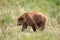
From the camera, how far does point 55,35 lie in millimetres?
10250

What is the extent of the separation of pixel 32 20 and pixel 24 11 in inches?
88.7

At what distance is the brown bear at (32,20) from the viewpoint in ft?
35.8

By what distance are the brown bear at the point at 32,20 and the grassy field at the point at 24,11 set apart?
240 mm

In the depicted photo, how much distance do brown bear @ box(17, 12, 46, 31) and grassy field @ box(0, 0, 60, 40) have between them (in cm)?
24

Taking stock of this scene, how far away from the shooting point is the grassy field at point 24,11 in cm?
985

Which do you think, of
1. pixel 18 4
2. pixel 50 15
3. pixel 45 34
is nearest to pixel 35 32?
pixel 45 34

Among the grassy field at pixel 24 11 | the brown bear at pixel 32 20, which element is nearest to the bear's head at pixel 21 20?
the brown bear at pixel 32 20

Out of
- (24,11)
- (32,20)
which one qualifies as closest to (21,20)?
(32,20)

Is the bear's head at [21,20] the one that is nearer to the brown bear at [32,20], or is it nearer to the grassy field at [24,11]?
the brown bear at [32,20]

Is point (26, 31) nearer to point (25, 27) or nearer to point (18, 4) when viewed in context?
point (25, 27)

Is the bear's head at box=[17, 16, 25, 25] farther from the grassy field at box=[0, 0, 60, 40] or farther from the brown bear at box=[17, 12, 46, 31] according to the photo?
the grassy field at box=[0, 0, 60, 40]

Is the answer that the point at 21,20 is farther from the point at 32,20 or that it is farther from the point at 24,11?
the point at 24,11

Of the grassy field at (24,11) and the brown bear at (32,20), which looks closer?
the grassy field at (24,11)

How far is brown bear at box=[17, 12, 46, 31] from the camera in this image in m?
10.9
